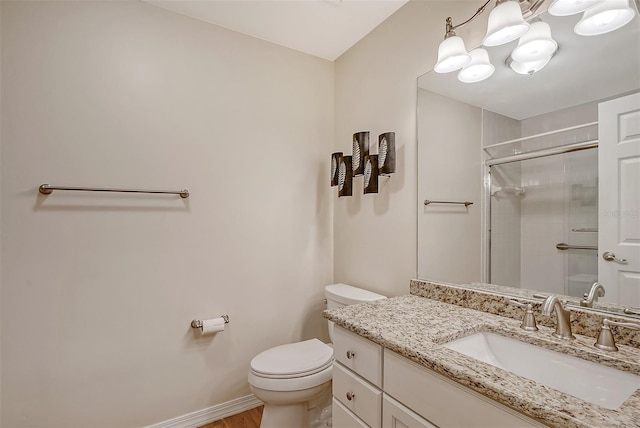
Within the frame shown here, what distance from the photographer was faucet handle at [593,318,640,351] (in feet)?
2.77

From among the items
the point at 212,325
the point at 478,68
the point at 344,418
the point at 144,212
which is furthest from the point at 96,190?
the point at 478,68

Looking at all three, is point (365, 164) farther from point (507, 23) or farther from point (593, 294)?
point (593, 294)

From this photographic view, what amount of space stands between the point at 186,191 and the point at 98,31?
91 centimetres

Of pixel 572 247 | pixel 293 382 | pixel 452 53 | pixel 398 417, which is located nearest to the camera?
pixel 398 417

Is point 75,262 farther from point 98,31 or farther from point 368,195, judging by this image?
point 368,195

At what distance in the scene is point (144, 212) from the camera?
1667 millimetres

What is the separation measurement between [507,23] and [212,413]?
94.3 inches

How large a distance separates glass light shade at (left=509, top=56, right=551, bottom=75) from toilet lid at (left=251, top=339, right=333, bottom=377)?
1592mm

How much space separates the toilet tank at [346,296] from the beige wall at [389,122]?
79 mm

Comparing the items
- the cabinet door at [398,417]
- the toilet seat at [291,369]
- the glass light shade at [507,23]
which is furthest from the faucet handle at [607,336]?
the toilet seat at [291,369]

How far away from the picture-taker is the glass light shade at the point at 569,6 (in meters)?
0.96

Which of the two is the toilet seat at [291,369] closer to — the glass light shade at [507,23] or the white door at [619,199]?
the white door at [619,199]

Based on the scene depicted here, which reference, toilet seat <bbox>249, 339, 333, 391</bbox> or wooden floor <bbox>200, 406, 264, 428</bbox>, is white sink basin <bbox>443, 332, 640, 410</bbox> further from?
wooden floor <bbox>200, 406, 264, 428</bbox>

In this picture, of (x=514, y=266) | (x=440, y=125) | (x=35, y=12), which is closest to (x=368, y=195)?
(x=440, y=125)
